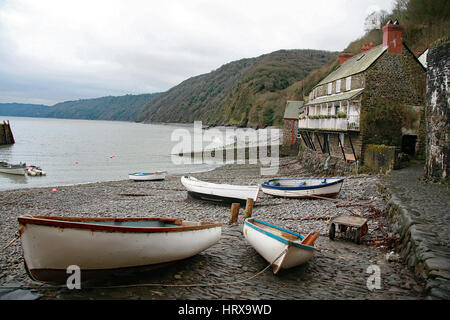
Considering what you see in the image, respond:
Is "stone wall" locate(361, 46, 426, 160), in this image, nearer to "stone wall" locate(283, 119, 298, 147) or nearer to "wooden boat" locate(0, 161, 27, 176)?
"stone wall" locate(283, 119, 298, 147)

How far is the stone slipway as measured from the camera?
18.6ft

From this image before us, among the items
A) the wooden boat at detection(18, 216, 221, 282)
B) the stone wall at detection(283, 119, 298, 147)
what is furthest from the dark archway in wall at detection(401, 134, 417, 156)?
the stone wall at detection(283, 119, 298, 147)

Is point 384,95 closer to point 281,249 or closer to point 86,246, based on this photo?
point 281,249

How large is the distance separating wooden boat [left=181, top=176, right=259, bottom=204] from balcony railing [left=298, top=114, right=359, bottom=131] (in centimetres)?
962

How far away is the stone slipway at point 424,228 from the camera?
567 cm

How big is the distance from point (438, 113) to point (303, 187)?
6317 millimetres

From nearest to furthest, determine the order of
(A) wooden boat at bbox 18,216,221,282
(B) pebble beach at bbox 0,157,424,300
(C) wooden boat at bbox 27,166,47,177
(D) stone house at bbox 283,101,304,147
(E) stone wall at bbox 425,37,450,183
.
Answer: (A) wooden boat at bbox 18,216,221,282 → (B) pebble beach at bbox 0,157,424,300 → (E) stone wall at bbox 425,37,450,183 → (C) wooden boat at bbox 27,166,47,177 → (D) stone house at bbox 283,101,304,147

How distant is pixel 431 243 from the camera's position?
6.87 metres

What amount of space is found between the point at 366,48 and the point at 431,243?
81.6 feet

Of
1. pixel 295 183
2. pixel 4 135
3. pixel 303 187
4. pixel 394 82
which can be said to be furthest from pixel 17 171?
pixel 4 135

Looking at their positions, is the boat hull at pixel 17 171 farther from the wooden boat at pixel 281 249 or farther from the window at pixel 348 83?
the wooden boat at pixel 281 249
